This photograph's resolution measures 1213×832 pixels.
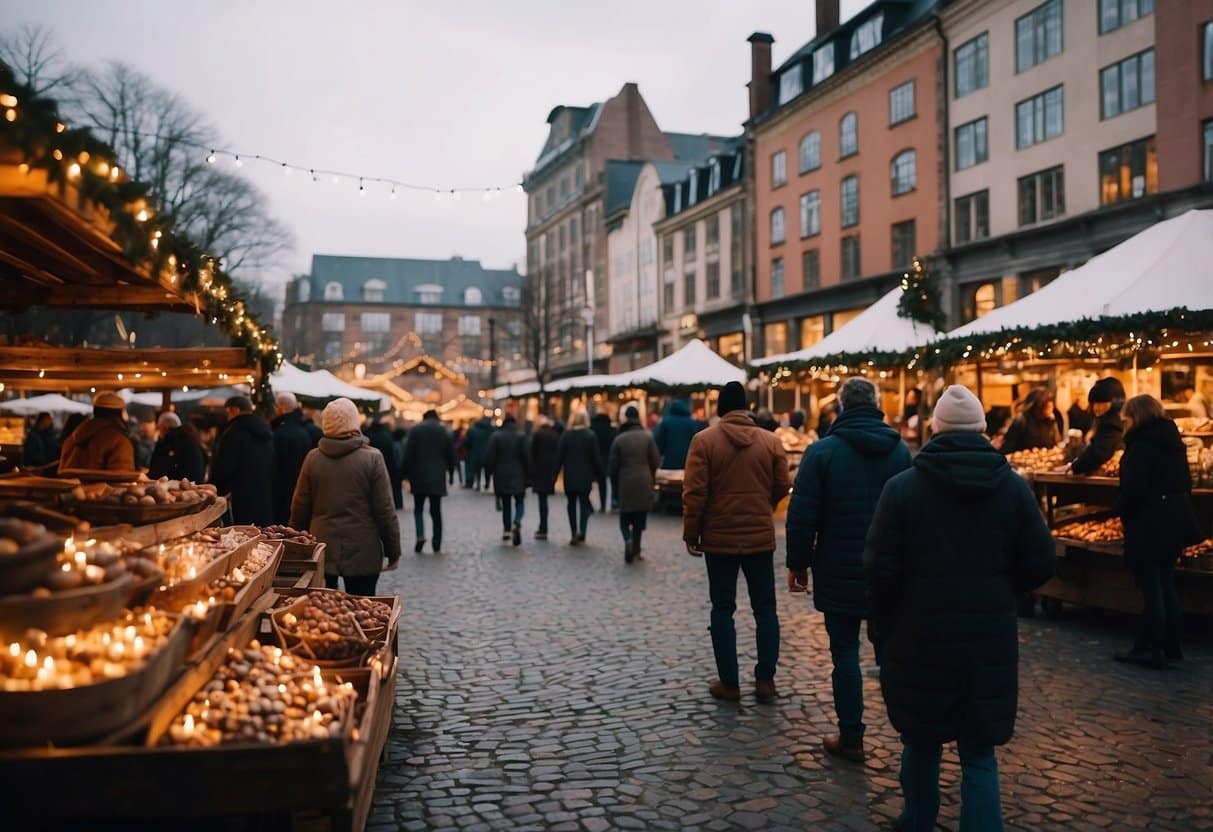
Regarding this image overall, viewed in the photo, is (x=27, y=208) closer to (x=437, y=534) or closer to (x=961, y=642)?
(x=961, y=642)

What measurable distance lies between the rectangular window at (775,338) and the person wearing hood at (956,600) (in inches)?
1354

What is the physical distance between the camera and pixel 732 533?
664 cm

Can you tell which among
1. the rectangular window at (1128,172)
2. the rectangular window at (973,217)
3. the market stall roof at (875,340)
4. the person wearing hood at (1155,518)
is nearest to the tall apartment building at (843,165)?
the rectangular window at (973,217)

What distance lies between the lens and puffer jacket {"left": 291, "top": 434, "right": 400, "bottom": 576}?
7086 millimetres

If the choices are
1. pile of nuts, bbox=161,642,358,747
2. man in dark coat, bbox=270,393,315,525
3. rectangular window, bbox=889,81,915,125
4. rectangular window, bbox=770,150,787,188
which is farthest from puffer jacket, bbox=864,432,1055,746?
rectangular window, bbox=770,150,787,188

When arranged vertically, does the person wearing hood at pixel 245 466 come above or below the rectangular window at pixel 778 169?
below

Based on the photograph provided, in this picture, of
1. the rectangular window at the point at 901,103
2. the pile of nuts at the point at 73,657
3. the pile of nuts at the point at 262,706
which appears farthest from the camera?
the rectangular window at the point at 901,103

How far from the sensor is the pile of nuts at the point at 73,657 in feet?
9.98

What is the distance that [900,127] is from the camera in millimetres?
31047

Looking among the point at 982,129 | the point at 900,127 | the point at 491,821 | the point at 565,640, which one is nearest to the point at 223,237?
the point at 900,127

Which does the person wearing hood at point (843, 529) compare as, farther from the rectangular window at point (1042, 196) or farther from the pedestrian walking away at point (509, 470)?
the rectangular window at point (1042, 196)

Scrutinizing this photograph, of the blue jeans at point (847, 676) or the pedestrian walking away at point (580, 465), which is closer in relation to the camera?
the blue jeans at point (847, 676)

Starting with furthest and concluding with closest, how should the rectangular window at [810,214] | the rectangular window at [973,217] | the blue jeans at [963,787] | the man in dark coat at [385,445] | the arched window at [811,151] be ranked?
the arched window at [811,151]
the rectangular window at [810,214]
the rectangular window at [973,217]
the man in dark coat at [385,445]
the blue jeans at [963,787]

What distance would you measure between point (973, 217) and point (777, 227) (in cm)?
1133
